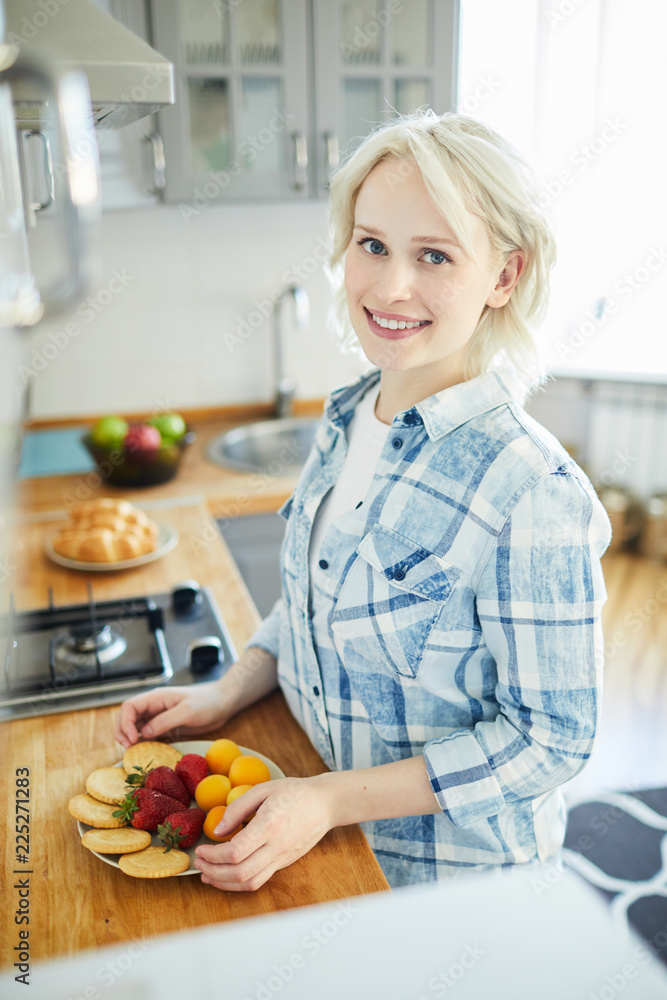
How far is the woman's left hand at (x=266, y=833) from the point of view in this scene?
2.72 ft

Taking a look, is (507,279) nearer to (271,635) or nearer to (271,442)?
(271,635)

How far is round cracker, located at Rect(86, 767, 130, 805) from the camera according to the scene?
962mm

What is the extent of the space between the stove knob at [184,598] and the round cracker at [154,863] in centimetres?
63

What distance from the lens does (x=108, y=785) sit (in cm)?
98

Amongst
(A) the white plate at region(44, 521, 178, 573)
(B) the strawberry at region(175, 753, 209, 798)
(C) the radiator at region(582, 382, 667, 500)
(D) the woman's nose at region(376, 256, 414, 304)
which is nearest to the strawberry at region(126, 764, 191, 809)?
(B) the strawberry at region(175, 753, 209, 798)

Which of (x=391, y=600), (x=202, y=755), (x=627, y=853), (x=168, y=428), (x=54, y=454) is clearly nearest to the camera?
(x=391, y=600)

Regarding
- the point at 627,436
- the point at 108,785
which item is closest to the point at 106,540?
the point at 108,785

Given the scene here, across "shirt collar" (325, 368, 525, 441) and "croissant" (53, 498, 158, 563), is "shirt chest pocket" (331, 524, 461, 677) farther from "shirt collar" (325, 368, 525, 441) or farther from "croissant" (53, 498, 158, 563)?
"croissant" (53, 498, 158, 563)

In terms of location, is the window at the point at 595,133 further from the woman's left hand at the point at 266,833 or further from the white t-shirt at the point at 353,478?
the woman's left hand at the point at 266,833

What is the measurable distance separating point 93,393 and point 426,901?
2285mm

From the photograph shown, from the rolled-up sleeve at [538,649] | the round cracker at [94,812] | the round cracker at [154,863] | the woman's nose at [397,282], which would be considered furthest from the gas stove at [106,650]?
the woman's nose at [397,282]

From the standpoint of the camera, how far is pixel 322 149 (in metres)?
2.25

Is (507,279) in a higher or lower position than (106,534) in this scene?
higher

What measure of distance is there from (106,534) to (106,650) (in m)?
0.41
